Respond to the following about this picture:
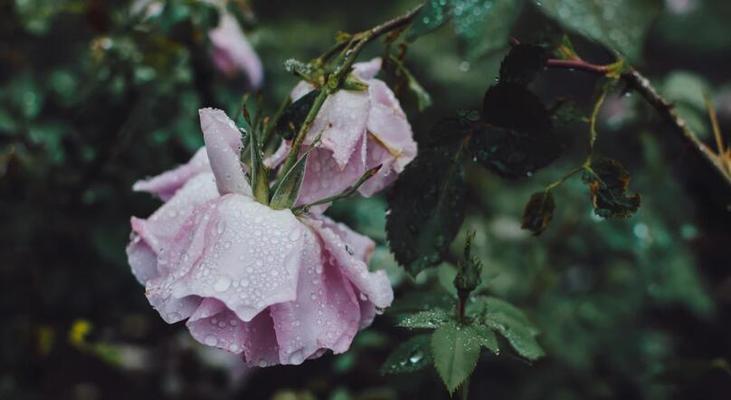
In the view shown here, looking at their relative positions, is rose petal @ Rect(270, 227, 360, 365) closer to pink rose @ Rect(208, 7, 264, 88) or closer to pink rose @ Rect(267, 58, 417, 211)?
pink rose @ Rect(267, 58, 417, 211)

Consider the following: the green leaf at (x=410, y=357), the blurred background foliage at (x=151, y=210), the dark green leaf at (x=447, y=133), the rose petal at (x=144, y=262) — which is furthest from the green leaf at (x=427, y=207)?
the blurred background foliage at (x=151, y=210)

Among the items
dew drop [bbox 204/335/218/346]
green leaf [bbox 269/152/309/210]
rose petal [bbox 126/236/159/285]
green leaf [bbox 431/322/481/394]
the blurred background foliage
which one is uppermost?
green leaf [bbox 269/152/309/210]

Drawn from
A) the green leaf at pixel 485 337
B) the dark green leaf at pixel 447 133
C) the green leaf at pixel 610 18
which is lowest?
the green leaf at pixel 485 337

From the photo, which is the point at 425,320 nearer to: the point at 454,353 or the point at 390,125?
the point at 454,353

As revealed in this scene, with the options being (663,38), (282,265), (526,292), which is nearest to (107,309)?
(526,292)

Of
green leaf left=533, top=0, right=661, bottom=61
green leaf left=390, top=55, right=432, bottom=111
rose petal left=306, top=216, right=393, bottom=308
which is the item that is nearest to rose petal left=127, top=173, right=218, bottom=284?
rose petal left=306, top=216, right=393, bottom=308

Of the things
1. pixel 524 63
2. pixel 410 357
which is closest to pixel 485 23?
pixel 524 63

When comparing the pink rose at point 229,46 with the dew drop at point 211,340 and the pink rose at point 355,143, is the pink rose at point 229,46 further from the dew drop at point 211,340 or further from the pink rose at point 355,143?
the dew drop at point 211,340
